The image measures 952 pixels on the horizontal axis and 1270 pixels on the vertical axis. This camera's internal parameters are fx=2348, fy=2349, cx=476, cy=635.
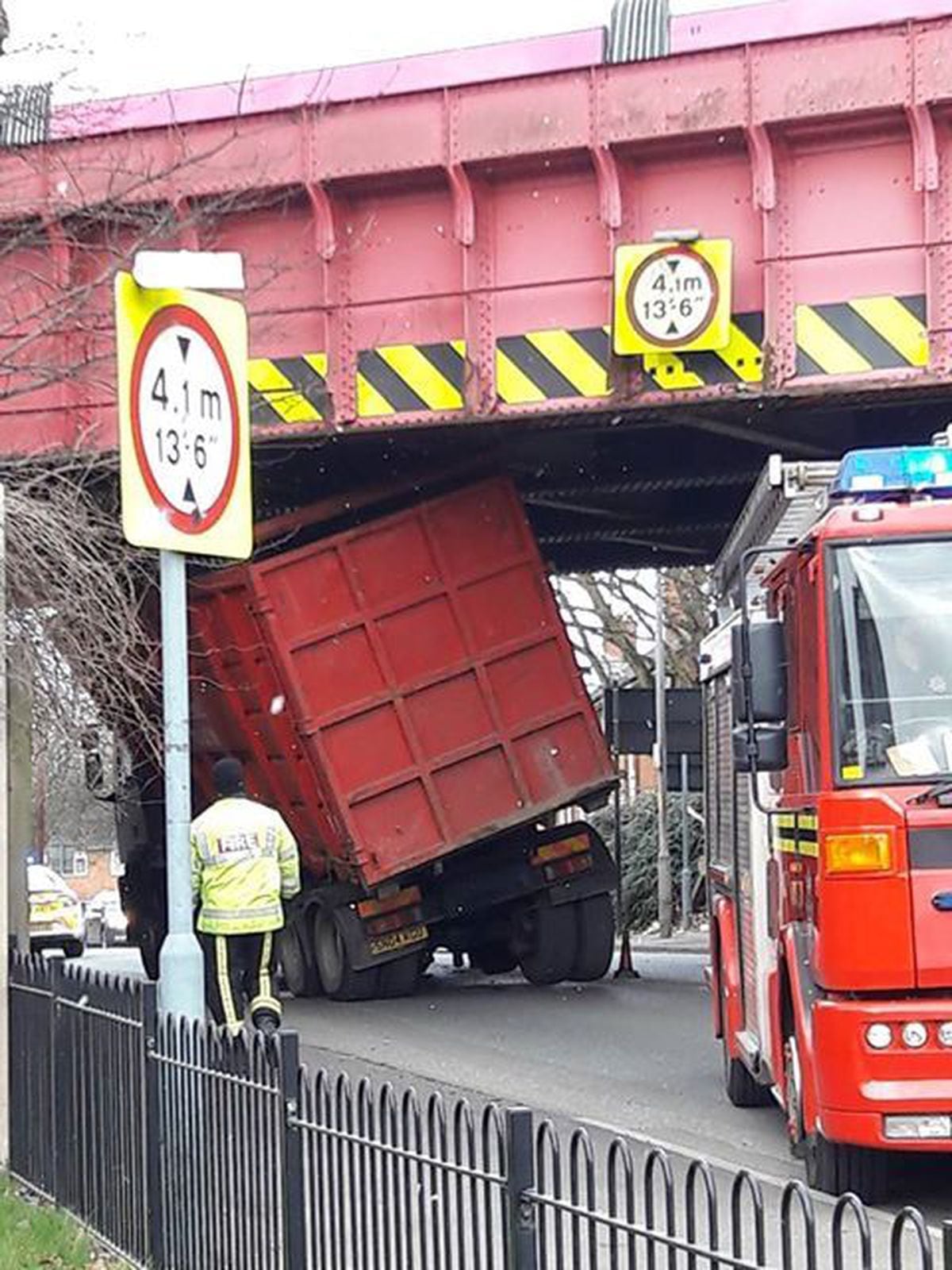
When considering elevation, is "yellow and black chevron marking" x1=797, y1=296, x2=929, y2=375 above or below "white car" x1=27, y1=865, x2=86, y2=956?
above

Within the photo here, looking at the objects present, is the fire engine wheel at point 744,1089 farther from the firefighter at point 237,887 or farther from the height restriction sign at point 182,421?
the height restriction sign at point 182,421

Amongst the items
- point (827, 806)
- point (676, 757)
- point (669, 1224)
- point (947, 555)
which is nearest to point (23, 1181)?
point (827, 806)

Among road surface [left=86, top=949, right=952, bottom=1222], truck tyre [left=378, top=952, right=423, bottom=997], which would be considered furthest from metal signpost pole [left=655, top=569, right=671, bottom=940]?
truck tyre [left=378, top=952, right=423, bottom=997]

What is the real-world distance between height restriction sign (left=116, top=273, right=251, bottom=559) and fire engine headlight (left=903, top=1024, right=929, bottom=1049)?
2.84m

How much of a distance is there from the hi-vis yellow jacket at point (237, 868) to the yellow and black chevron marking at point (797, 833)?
324 centimetres

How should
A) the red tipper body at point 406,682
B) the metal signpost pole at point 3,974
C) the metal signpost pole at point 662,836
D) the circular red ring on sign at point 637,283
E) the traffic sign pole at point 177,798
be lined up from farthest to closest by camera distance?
→ the metal signpost pole at point 662,836 < the red tipper body at point 406,682 < the circular red ring on sign at point 637,283 < the metal signpost pole at point 3,974 < the traffic sign pole at point 177,798

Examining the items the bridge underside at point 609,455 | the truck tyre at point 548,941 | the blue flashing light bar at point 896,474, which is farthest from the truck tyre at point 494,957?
the blue flashing light bar at point 896,474

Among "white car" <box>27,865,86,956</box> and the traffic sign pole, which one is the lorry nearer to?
the traffic sign pole

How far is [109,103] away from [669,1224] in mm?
10887

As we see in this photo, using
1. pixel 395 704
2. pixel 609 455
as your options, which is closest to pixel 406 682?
pixel 395 704

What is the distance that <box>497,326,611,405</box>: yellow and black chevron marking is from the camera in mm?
13531

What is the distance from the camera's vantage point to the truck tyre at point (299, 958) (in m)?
17.0

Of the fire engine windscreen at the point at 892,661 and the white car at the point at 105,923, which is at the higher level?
the fire engine windscreen at the point at 892,661

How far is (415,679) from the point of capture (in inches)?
615
